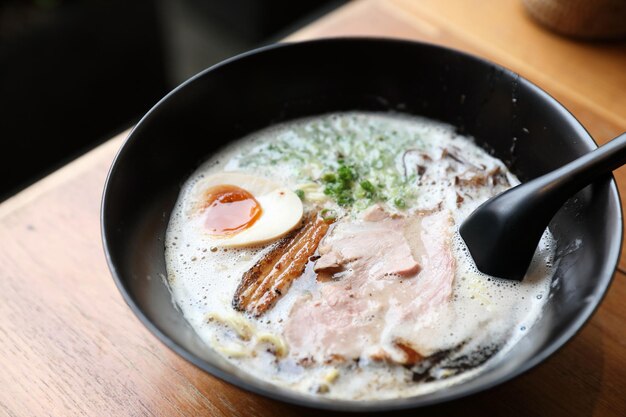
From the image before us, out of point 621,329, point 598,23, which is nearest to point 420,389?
point 621,329

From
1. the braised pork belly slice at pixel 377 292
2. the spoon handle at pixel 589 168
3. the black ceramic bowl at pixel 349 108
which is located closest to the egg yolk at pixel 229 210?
the black ceramic bowl at pixel 349 108

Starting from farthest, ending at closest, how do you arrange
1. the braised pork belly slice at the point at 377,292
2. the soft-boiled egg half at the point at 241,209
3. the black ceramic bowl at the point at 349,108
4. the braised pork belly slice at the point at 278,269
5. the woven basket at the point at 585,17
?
the woven basket at the point at 585,17
the soft-boiled egg half at the point at 241,209
the braised pork belly slice at the point at 278,269
the braised pork belly slice at the point at 377,292
the black ceramic bowl at the point at 349,108

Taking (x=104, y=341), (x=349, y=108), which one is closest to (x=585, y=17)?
(x=349, y=108)

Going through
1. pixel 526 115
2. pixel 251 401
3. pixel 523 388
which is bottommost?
pixel 251 401

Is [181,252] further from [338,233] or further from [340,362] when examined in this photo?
[340,362]

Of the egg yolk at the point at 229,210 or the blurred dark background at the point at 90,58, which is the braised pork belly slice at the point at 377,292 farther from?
the blurred dark background at the point at 90,58

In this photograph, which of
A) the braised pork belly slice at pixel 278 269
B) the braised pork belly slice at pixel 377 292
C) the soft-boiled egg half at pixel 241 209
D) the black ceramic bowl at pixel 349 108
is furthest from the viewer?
the soft-boiled egg half at pixel 241 209

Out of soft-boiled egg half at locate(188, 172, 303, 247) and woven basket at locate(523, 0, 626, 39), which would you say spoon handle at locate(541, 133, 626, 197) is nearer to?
soft-boiled egg half at locate(188, 172, 303, 247)
